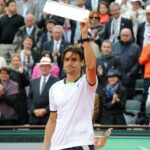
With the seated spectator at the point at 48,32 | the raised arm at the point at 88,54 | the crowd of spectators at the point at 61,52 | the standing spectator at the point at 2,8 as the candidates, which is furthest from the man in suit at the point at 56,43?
the raised arm at the point at 88,54

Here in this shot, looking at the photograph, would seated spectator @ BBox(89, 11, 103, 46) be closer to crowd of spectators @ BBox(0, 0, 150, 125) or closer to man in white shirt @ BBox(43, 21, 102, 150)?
crowd of spectators @ BBox(0, 0, 150, 125)

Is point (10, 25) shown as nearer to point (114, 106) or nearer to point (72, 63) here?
point (114, 106)

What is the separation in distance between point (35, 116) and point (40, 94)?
1.26 ft

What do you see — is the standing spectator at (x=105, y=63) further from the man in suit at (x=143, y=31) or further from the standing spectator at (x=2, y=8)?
the standing spectator at (x=2, y=8)

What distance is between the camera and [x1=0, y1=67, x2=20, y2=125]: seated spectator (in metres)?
9.94

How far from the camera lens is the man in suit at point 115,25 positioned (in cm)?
1219

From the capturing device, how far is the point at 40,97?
10086 millimetres

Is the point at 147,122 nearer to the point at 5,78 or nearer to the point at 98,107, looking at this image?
the point at 98,107

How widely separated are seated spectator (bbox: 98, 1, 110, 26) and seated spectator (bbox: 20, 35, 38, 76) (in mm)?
1697

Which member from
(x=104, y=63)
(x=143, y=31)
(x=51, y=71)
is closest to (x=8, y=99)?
(x=51, y=71)

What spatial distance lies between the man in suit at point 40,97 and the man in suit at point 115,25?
2.12 meters

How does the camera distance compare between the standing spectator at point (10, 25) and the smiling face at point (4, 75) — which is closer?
the smiling face at point (4, 75)

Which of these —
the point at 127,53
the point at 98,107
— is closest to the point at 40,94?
the point at 98,107

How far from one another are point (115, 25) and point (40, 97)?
2853 millimetres
